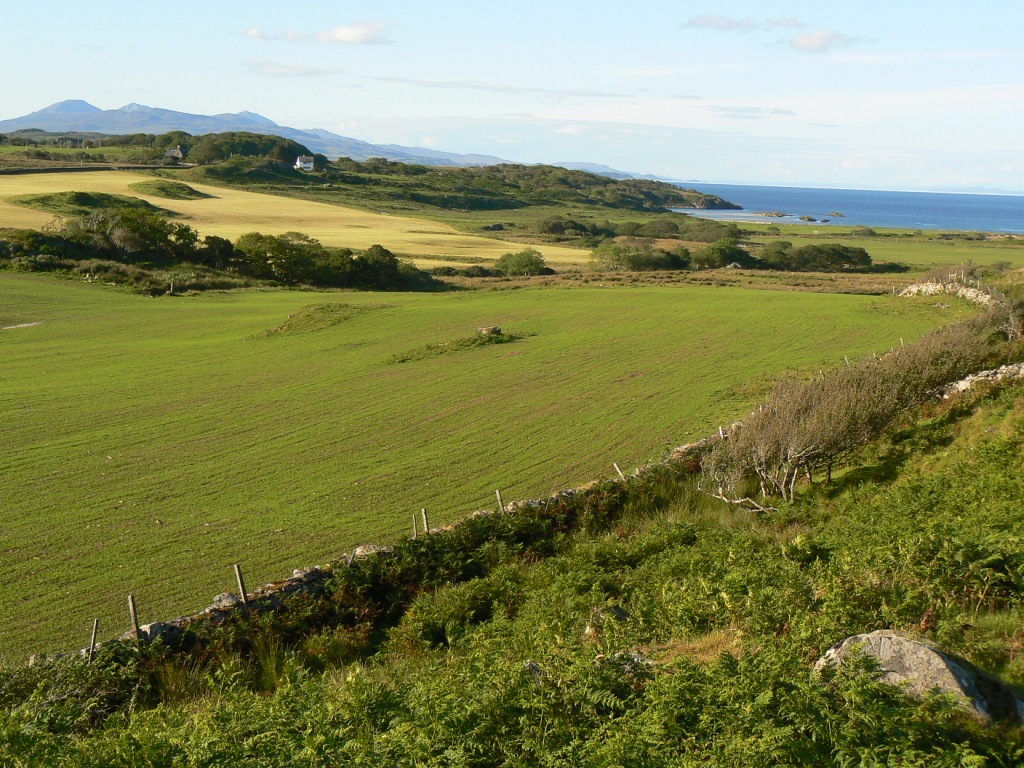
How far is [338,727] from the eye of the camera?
8562 mm

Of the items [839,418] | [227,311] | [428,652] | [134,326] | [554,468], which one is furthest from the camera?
[227,311]

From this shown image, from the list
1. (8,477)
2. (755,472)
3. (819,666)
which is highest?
(819,666)

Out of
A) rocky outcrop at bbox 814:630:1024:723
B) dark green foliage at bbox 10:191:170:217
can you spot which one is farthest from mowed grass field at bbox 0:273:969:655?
dark green foliage at bbox 10:191:170:217

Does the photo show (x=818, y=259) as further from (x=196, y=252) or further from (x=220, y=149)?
(x=220, y=149)

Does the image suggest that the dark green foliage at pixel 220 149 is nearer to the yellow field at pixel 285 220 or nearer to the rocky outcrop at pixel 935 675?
the yellow field at pixel 285 220

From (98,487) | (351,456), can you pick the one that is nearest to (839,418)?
(351,456)

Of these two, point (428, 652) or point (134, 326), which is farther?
point (134, 326)

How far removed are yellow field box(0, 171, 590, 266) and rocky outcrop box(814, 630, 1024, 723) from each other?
3343 inches

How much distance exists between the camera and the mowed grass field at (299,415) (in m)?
17.9

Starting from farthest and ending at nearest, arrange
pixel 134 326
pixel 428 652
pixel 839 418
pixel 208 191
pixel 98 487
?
pixel 208 191, pixel 134 326, pixel 98 487, pixel 839 418, pixel 428 652

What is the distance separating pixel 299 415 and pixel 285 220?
91.1 m

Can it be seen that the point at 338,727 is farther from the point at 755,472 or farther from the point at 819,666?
the point at 755,472

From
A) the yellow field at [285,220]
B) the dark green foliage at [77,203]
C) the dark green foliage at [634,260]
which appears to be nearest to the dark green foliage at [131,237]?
the yellow field at [285,220]

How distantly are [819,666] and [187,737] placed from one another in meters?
6.58
